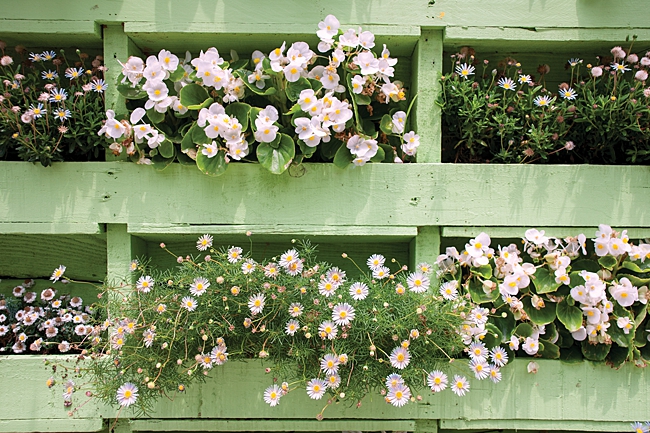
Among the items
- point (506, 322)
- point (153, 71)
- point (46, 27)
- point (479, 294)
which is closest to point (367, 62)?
point (153, 71)

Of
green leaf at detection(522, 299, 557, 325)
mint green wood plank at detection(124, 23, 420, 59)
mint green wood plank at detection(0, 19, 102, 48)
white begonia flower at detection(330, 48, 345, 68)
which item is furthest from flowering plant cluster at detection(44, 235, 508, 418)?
mint green wood plank at detection(0, 19, 102, 48)

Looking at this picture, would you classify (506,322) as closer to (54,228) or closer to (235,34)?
(235,34)

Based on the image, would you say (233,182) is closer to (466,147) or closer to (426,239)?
(426,239)

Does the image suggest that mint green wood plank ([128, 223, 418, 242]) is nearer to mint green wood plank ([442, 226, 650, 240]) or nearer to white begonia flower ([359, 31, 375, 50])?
mint green wood plank ([442, 226, 650, 240])

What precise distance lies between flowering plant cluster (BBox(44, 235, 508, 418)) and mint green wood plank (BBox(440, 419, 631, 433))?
20 cm

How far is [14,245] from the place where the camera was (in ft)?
6.18

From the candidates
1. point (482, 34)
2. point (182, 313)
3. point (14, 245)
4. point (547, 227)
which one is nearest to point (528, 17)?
point (482, 34)

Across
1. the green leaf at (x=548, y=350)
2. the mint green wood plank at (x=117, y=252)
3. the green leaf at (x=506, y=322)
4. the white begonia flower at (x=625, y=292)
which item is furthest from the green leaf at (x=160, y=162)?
the white begonia flower at (x=625, y=292)

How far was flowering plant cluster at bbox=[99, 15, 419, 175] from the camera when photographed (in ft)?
5.00

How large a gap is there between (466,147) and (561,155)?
1.15 feet

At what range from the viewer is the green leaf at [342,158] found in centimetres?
158

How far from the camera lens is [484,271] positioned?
61.9 inches

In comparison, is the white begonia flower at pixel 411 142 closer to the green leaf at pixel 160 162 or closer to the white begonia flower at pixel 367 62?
the white begonia flower at pixel 367 62

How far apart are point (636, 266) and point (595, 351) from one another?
0.30 meters
